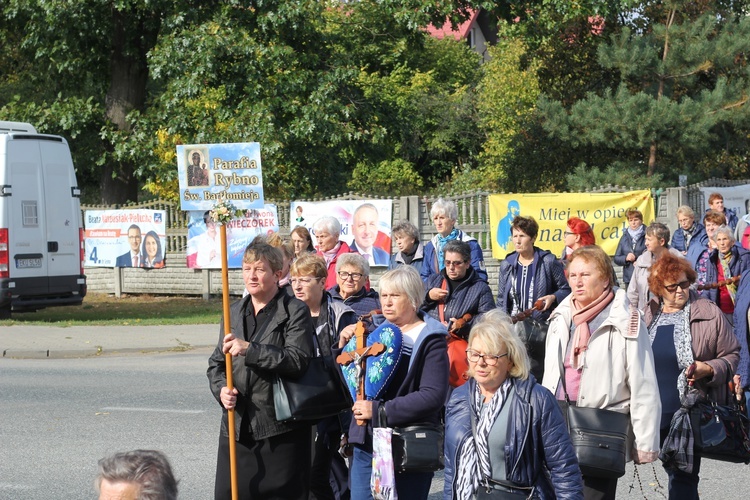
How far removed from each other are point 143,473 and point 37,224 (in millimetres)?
15466

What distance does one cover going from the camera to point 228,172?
18500 millimetres

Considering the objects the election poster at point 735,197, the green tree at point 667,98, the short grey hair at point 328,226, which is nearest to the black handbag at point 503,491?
the short grey hair at point 328,226

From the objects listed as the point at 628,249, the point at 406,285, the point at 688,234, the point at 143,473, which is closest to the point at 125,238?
the point at 628,249

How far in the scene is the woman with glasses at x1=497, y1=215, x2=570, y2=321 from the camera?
863 cm

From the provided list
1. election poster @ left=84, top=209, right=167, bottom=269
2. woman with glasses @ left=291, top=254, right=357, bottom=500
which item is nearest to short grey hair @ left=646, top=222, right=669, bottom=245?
woman with glasses @ left=291, top=254, right=357, bottom=500

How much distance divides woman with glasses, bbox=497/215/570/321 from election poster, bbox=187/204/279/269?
41.0ft

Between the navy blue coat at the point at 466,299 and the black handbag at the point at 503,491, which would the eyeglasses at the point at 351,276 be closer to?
the navy blue coat at the point at 466,299

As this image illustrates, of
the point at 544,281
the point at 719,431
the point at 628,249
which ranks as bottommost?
the point at 719,431

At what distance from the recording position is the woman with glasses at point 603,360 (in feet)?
17.0

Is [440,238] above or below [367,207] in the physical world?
below

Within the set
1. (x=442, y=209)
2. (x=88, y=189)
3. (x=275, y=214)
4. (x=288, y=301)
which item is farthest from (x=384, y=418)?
(x=88, y=189)

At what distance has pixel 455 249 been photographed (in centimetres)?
750

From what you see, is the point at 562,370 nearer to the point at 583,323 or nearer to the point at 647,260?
the point at 583,323

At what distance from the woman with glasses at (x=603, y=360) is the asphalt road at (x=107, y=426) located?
1332 millimetres
